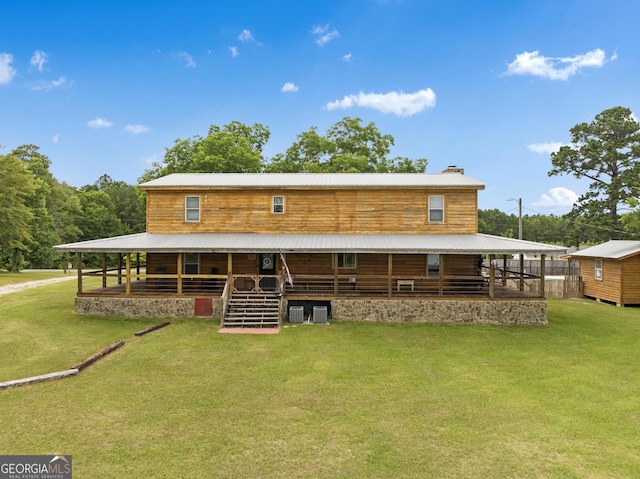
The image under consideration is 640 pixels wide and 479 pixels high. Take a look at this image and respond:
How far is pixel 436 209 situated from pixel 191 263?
13298 millimetres

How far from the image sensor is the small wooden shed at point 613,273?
66.4ft

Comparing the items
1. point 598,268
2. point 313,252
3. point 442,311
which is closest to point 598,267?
point 598,268

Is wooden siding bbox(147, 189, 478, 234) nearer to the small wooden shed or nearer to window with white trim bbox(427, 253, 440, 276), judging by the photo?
window with white trim bbox(427, 253, 440, 276)

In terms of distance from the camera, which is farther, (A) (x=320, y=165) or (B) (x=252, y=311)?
(A) (x=320, y=165)

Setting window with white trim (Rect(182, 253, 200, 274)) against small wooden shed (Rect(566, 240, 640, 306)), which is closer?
window with white trim (Rect(182, 253, 200, 274))

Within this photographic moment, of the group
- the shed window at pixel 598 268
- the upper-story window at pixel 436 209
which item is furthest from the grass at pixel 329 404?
the shed window at pixel 598 268

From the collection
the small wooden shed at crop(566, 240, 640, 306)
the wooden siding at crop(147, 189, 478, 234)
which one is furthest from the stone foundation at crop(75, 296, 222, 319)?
the small wooden shed at crop(566, 240, 640, 306)

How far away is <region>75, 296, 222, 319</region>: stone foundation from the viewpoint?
16.6m

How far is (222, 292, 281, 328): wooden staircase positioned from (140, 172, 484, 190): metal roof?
612 centimetres

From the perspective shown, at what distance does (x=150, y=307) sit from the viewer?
16.7m

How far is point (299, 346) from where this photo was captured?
12469mm

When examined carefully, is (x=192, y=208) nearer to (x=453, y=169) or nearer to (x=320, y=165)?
(x=453, y=169)

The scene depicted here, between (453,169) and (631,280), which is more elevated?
(453,169)

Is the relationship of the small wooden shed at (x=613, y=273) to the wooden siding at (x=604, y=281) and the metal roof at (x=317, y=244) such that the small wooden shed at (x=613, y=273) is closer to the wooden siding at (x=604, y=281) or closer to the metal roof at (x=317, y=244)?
the wooden siding at (x=604, y=281)
